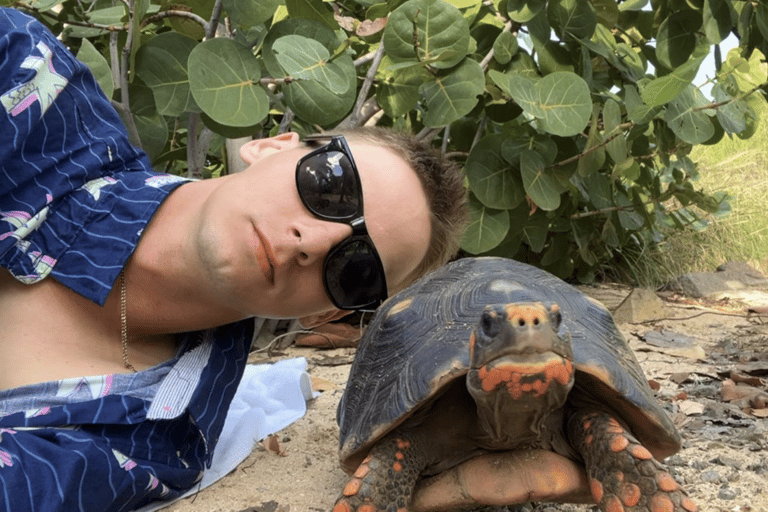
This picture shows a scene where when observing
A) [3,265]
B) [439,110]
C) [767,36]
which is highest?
[767,36]

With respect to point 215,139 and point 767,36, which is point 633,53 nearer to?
point 767,36

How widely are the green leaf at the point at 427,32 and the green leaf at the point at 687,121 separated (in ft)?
2.85

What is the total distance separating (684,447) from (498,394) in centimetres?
83

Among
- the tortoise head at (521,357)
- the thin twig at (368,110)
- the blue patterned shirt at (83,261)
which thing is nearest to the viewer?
the tortoise head at (521,357)

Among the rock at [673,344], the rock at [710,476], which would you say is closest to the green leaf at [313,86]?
the rock at [710,476]

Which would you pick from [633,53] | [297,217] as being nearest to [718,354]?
[633,53]

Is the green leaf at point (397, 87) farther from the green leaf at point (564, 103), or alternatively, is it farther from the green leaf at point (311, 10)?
the green leaf at point (564, 103)

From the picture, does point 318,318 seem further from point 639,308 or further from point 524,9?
point 639,308

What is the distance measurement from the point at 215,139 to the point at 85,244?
168 centimetres

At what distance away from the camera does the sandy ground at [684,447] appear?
1435 mm

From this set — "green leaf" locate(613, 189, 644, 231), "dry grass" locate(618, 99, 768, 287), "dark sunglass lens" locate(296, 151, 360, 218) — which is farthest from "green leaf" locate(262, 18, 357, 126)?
"dry grass" locate(618, 99, 768, 287)

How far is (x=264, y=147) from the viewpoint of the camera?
1.69m

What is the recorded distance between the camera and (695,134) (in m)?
2.52

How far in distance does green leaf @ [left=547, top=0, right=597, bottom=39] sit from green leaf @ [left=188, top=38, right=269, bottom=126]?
1.08 metres
